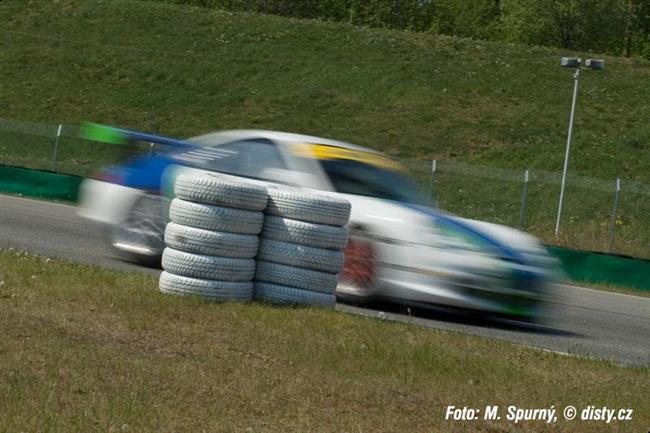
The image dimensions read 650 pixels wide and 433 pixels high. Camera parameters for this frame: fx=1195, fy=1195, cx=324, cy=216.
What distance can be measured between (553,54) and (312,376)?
47.0 m

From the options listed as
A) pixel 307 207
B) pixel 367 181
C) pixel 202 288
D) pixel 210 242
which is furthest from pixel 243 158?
pixel 202 288

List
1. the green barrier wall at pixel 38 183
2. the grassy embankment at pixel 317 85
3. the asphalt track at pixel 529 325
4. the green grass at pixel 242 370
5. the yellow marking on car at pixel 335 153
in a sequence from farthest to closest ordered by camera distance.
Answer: the grassy embankment at pixel 317 85, the green barrier wall at pixel 38 183, the yellow marking on car at pixel 335 153, the asphalt track at pixel 529 325, the green grass at pixel 242 370

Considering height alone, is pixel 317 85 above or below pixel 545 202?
above

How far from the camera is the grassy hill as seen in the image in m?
42.4

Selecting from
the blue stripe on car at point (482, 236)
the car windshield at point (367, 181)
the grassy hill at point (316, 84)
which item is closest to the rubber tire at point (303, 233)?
the blue stripe on car at point (482, 236)

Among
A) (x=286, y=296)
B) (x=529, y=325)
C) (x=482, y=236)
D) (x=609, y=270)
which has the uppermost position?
(x=482, y=236)

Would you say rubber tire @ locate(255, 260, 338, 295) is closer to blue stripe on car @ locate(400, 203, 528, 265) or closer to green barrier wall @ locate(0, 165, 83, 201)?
blue stripe on car @ locate(400, 203, 528, 265)

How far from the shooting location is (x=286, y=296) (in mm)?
9867

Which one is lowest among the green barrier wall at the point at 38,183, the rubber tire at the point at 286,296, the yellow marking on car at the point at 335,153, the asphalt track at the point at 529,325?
the green barrier wall at the point at 38,183

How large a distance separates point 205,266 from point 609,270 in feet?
37.7

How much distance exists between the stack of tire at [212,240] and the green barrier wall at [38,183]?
14439mm

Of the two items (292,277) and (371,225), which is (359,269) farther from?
(292,277)

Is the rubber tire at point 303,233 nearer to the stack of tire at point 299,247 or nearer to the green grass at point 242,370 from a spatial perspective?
the stack of tire at point 299,247

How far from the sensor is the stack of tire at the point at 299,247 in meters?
9.84
